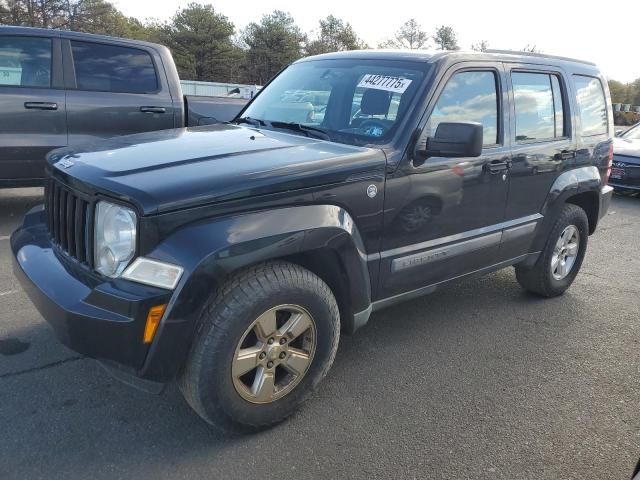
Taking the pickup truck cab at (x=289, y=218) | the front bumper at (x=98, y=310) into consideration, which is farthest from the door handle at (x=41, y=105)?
the front bumper at (x=98, y=310)

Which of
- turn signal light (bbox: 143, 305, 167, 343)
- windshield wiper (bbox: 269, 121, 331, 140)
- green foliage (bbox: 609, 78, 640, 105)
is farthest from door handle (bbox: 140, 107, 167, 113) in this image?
green foliage (bbox: 609, 78, 640, 105)

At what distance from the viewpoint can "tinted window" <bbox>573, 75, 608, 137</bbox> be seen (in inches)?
173

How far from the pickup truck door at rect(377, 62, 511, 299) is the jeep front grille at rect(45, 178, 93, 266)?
1.46m

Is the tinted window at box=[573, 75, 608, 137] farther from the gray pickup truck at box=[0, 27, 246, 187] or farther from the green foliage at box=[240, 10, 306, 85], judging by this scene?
the green foliage at box=[240, 10, 306, 85]

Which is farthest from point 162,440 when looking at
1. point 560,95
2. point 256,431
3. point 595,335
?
point 560,95

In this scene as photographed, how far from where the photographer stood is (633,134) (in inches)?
449

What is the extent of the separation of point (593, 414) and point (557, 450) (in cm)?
46

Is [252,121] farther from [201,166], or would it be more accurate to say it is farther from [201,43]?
[201,43]

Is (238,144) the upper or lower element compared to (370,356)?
upper

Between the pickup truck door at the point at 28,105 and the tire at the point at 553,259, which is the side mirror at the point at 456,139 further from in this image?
the pickup truck door at the point at 28,105

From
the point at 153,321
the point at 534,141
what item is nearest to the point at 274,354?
the point at 153,321

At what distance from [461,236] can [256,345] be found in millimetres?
1554

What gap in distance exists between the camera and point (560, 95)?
13.8 ft

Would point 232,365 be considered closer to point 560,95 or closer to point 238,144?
point 238,144
